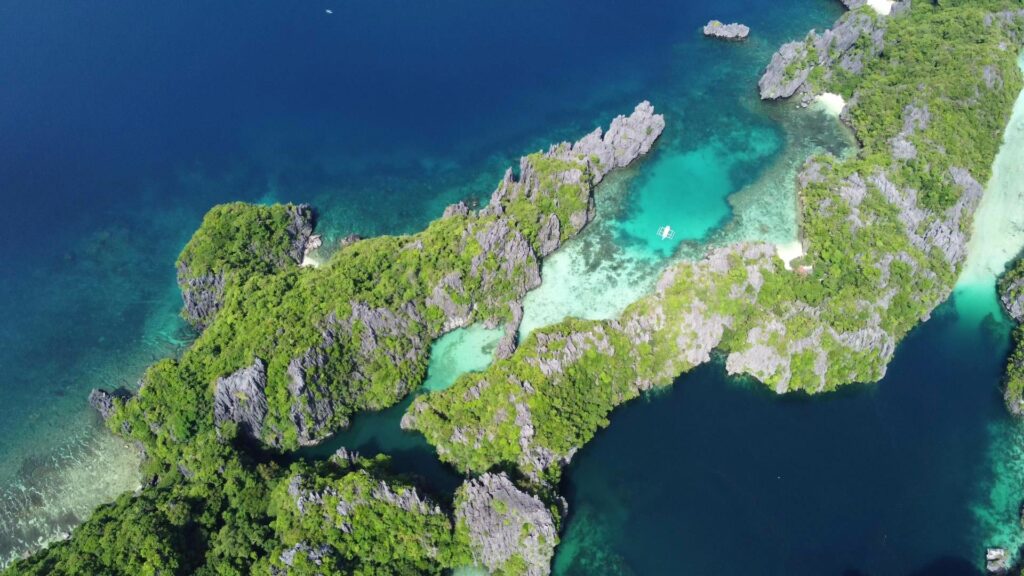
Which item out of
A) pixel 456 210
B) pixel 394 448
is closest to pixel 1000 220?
pixel 456 210

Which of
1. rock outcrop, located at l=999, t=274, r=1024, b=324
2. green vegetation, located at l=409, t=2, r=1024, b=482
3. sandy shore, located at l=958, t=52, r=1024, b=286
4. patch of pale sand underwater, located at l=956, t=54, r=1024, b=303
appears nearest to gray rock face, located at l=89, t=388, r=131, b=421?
green vegetation, located at l=409, t=2, r=1024, b=482

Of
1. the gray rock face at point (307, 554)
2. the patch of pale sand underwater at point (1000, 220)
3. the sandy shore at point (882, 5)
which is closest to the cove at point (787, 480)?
the patch of pale sand underwater at point (1000, 220)

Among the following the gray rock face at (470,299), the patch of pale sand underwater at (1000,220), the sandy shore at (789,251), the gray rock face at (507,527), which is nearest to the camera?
the gray rock face at (507,527)

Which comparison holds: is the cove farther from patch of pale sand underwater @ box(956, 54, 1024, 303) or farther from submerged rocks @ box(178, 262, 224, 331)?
submerged rocks @ box(178, 262, 224, 331)

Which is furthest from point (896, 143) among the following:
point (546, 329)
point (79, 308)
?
point (79, 308)

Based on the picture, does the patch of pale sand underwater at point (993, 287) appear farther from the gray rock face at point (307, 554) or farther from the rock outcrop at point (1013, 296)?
the gray rock face at point (307, 554)

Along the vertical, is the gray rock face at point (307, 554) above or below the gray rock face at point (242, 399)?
below

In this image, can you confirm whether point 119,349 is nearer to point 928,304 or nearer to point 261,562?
point 261,562
